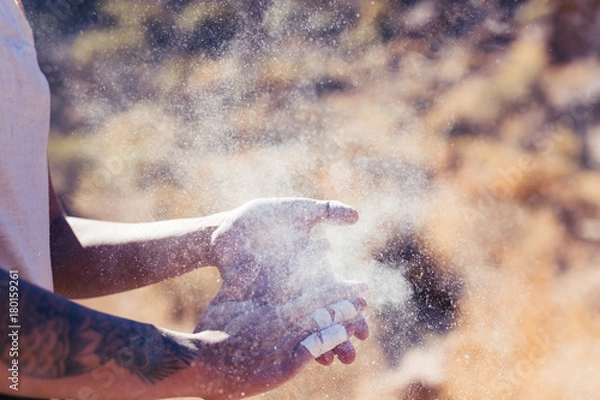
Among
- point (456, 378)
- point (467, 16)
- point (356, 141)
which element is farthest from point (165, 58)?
point (456, 378)

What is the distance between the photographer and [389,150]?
7.30 ft

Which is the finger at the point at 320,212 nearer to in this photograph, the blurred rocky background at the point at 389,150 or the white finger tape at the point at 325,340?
the white finger tape at the point at 325,340

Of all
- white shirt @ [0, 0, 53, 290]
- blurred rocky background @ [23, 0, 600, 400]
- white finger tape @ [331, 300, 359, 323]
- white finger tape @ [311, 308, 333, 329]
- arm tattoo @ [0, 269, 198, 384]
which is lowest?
blurred rocky background @ [23, 0, 600, 400]

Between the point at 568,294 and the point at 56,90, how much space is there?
236 cm

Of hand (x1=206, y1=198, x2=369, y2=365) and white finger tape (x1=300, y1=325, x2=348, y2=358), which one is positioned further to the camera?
hand (x1=206, y1=198, x2=369, y2=365)

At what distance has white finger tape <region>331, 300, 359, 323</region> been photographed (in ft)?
3.14

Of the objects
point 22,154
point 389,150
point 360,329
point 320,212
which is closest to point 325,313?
point 360,329

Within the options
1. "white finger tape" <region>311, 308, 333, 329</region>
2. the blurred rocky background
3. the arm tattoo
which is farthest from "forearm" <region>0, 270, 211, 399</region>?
the blurred rocky background

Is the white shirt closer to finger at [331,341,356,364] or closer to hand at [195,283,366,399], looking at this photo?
hand at [195,283,366,399]

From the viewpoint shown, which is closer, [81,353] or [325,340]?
[81,353]

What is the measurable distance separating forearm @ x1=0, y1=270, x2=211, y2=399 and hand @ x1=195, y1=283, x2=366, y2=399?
0.04 meters

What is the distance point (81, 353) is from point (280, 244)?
1.59 feet

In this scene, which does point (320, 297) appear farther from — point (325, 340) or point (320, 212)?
point (320, 212)

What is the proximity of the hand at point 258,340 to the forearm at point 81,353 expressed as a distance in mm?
38
